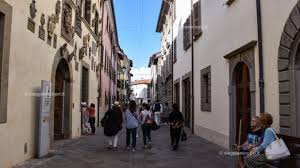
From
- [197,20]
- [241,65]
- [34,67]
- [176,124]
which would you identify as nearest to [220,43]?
[241,65]

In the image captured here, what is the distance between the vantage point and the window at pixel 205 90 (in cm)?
1358

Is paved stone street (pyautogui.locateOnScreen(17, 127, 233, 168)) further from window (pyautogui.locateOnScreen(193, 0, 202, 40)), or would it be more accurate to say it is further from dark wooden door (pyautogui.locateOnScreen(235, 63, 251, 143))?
window (pyautogui.locateOnScreen(193, 0, 202, 40))

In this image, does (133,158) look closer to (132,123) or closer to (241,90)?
(132,123)

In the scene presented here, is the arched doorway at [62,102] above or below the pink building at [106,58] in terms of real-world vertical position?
below

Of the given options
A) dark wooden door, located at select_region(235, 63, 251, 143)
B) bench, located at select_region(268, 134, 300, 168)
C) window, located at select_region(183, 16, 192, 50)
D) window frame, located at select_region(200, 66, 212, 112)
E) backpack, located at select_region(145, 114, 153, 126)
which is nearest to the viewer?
bench, located at select_region(268, 134, 300, 168)

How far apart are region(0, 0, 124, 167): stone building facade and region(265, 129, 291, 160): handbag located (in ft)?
16.2

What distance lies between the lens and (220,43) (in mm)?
11812

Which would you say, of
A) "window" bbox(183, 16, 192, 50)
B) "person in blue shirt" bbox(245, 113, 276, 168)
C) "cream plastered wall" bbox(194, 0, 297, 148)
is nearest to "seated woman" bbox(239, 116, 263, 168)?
"person in blue shirt" bbox(245, 113, 276, 168)

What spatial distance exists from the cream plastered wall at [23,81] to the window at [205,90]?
6009 millimetres

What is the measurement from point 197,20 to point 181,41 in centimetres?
556

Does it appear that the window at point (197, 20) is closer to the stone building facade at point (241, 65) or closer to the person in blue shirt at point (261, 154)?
the stone building facade at point (241, 65)

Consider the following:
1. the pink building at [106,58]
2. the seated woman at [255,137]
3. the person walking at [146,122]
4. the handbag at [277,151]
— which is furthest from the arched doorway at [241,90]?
the pink building at [106,58]

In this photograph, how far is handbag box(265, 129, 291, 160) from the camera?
5502mm

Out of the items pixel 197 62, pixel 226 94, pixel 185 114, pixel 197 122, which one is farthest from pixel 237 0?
pixel 185 114
